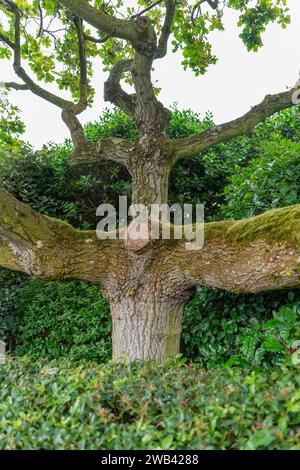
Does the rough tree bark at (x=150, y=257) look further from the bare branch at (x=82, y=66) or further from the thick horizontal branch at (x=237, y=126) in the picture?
the bare branch at (x=82, y=66)

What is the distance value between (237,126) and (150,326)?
2591 mm

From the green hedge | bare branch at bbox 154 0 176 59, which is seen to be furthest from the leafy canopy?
the green hedge

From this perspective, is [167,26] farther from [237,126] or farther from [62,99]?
[62,99]

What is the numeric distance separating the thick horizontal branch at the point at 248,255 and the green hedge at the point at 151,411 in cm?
86

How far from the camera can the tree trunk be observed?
11.9 ft

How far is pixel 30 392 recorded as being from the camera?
2.23 meters

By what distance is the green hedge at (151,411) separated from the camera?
1.66m

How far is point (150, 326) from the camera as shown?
11.9 feet

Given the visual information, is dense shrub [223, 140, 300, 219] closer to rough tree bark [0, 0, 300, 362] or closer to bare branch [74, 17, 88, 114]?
rough tree bark [0, 0, 300, 362]

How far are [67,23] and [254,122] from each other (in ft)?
12.2

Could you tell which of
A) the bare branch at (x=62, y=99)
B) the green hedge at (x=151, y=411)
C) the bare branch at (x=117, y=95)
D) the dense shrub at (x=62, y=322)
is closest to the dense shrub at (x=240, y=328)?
the green hedge at (x=151, y=411)

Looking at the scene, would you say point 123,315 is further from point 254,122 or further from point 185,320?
point 254,122

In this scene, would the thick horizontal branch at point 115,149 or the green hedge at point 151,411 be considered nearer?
the green hedge at point 151,411

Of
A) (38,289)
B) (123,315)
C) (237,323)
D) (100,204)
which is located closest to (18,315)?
(38,289)
